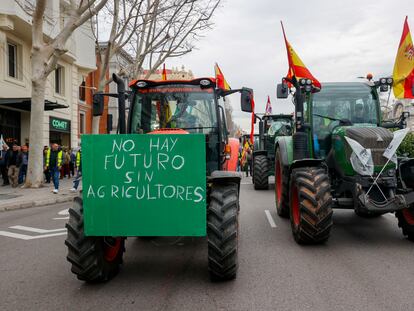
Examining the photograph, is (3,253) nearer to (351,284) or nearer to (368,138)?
(351,284)

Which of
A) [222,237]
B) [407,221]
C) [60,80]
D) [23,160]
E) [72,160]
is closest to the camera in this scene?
[222,237]

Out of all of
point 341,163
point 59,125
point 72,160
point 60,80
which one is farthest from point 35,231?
point 60,80

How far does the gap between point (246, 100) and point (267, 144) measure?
31.8 feet

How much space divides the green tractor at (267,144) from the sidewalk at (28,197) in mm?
6242

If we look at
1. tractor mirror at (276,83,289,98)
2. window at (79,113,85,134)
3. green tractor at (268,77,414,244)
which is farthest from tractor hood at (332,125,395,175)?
window at (79,113,85,134)

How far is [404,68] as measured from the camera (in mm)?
7863

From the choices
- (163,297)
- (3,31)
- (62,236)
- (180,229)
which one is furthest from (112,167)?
(3,31)

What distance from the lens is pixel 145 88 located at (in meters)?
6.95

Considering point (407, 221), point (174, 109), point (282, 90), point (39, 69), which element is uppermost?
point (39, 69)

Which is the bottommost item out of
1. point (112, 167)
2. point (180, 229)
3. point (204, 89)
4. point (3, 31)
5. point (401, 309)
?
point (401, 309)

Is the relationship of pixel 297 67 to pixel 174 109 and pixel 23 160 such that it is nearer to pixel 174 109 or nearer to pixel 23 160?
pixel 174 109

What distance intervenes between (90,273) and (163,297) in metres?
0.87

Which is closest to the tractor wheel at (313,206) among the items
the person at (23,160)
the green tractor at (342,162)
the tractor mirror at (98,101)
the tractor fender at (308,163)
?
the green tractor at (342,162)

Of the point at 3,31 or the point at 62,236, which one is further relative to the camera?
the point at 3,31
